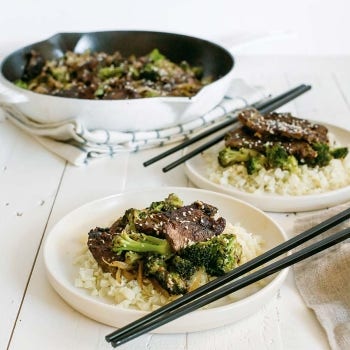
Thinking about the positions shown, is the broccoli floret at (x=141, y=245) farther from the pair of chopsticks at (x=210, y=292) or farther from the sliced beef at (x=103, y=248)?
the pair of chopsticks at (x=210, y=292)

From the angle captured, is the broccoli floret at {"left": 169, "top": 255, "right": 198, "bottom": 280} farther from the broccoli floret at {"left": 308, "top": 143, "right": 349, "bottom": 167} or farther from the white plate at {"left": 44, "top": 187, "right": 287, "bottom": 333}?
the broccoli floret at {"left": 308, "top": 143, "right": 349, "bottom": 167}

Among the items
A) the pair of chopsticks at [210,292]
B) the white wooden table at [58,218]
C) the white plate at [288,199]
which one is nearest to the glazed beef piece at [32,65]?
the white wooden table at [58,218]

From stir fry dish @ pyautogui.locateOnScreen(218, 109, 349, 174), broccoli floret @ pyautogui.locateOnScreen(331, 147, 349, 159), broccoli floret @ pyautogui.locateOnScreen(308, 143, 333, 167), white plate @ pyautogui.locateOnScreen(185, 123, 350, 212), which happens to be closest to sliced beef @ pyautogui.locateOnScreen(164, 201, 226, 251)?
white plate @ pyautogui.locateOnScreen(185, 123, 350, 212)

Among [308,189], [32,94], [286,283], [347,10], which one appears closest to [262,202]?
[308,189]

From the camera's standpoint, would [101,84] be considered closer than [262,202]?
No

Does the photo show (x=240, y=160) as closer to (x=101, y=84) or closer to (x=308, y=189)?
(x=308, y=189)

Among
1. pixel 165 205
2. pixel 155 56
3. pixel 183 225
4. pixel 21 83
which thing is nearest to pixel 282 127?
pixel 165 205
